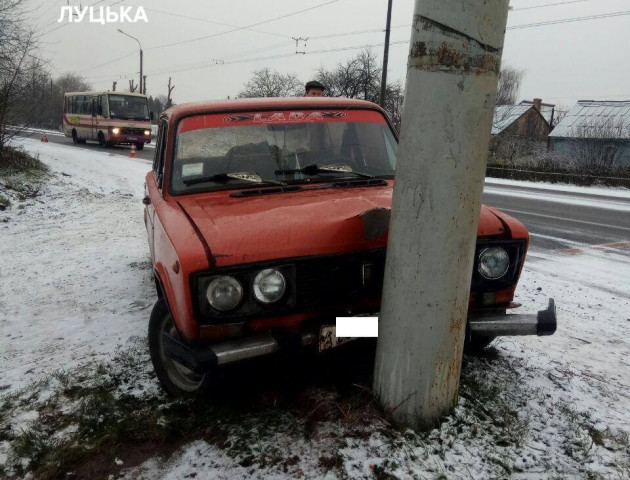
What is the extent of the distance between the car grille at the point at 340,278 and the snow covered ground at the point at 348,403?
0.61 metres

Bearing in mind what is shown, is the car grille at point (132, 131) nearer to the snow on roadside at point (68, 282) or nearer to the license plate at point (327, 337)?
the snow on roadside at point (68, 282)

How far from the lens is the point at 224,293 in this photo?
2.59 metres

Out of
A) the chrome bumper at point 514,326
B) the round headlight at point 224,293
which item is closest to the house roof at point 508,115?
the chrome bumper at point 514,326

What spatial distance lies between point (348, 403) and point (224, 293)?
0.98 meters

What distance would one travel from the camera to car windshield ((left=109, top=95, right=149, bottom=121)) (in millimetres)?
28297

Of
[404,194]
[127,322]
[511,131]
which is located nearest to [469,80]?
[404,194]

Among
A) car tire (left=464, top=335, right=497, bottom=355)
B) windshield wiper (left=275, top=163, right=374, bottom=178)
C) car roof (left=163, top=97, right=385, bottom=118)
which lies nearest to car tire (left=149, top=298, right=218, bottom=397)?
windshield wiper (left=275, top=163, right=374, bottom=178)

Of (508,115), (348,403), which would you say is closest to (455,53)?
(348,403)

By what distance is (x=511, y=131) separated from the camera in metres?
53.3

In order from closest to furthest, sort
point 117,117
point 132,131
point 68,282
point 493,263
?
1. point 493,263
2. point 68,282
3. point 117,117
4. point 132,131

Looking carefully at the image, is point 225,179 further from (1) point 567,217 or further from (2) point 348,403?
(1) point 567,217

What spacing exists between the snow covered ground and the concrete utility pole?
0.32 m

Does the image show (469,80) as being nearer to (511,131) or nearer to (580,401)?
(580,401)

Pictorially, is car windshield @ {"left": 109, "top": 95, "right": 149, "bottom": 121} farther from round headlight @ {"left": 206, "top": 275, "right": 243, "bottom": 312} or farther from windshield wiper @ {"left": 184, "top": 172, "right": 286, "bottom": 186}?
round headlight @ {"left": 206, "top": 275, "right": 243, "bottom": 312}
